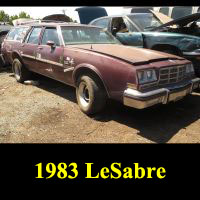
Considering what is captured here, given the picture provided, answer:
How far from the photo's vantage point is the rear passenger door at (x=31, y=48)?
18.4 feet

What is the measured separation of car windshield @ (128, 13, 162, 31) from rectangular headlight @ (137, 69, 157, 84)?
3.30 meters

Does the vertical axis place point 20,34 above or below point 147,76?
above

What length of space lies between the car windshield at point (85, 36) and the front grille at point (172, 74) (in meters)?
1.74

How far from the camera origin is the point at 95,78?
400 cm

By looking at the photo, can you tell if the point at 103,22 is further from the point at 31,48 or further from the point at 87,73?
the point at 87,73

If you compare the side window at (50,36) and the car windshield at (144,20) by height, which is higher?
the car windshield at (144,20)

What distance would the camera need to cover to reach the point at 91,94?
3953 millimetres

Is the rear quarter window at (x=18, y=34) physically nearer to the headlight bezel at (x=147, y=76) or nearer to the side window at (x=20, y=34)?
the side window at (x=20, y=34)

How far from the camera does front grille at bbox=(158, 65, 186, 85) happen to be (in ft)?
12.3

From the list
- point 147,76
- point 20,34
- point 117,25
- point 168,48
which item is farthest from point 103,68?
point 117,25

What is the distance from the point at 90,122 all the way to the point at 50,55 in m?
1.77

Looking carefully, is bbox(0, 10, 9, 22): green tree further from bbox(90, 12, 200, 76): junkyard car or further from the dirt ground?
the dirt ground

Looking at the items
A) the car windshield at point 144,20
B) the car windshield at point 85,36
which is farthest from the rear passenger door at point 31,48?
the car windshield at point 144,20

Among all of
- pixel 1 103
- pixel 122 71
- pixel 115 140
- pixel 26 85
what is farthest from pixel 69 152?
pixel 26 85
